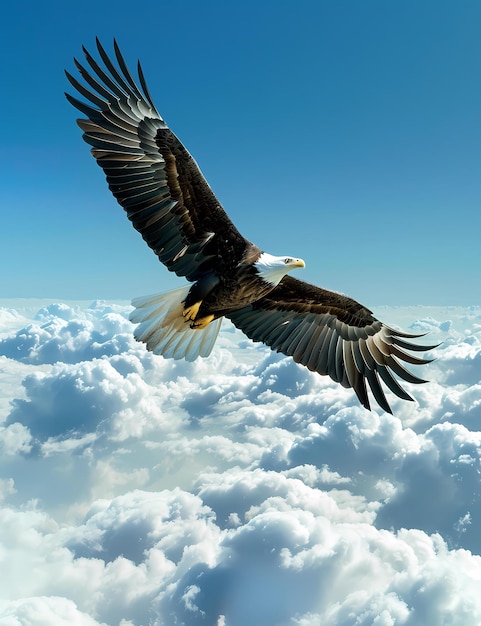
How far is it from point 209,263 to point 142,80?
2.91 m

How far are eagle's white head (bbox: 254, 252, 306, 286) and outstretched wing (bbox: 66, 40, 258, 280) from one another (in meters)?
0.26

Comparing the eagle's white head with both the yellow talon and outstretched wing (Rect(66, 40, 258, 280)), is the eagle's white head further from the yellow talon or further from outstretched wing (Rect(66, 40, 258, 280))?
the yellow talon

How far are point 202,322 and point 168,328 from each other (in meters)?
0.67

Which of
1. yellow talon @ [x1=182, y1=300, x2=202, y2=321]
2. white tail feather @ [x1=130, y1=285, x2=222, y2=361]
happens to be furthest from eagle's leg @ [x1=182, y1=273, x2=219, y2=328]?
white tail feather @ [x1=130, y1=285, x2=222, y2=361]

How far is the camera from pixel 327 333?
10.7 meters

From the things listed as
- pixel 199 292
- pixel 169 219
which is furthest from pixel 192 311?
pixel 169 219

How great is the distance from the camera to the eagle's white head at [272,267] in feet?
26.4

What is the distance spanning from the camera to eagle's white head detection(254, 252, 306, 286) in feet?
26.4

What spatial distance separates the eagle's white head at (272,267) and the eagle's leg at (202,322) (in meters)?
1.46

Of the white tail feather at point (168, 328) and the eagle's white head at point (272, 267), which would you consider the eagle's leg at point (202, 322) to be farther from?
the eagle's white head at point (272, 267)

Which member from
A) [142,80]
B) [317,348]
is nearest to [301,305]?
[317,348]

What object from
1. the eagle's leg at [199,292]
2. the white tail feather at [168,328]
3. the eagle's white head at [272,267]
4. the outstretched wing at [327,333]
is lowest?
the white tail feather at [168,328]

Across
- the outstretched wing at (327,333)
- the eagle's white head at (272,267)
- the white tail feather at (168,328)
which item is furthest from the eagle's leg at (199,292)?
the outstretched wing at (327,333)

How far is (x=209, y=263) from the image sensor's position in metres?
8.35
